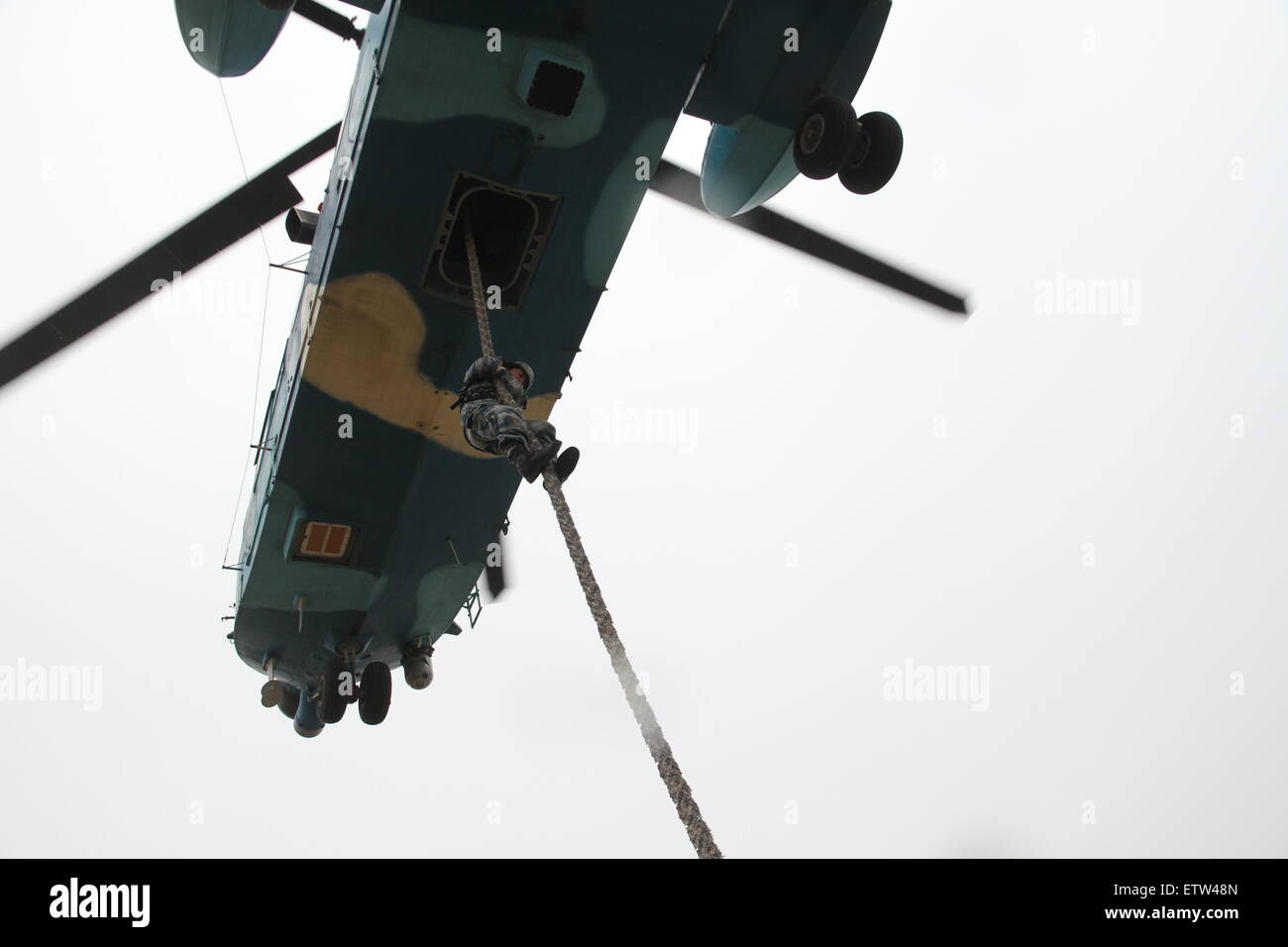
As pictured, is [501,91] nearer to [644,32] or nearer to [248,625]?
[644,32]

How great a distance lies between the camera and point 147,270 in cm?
745

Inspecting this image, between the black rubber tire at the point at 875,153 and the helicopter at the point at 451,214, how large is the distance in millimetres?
17

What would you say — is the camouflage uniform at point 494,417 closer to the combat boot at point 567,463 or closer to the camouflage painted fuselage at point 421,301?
the combat boot at point 567,463

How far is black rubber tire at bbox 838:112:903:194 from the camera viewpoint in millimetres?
7020

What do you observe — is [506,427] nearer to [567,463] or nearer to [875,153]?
[567,463]

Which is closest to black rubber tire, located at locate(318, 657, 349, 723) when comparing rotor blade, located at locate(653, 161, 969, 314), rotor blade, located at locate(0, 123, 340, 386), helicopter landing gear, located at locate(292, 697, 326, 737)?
helicopter landing gear, located at locate(292, 697, 326, 737)

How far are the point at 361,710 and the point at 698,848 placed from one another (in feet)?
→ 24.0

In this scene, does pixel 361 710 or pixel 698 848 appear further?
pixel 361 710

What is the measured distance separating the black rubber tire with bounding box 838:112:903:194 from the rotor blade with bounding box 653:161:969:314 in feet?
4.68

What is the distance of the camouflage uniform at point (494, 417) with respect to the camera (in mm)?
4098

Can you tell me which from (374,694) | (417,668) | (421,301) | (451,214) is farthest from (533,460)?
→ (417,668)

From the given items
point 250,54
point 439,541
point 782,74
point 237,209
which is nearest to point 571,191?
point 782,74

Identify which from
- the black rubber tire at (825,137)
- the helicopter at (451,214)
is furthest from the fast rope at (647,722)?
the black rubber tire at (825,137)

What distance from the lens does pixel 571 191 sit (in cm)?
682
